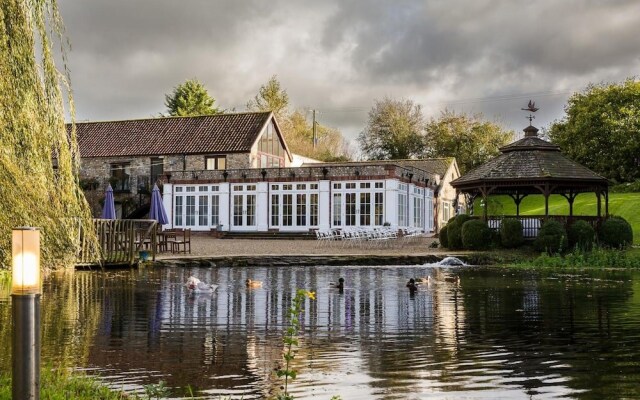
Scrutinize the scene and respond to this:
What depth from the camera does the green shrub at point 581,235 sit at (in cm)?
2728

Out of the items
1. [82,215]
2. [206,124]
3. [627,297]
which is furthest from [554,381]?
[206,124]

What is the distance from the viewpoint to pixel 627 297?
14.7m

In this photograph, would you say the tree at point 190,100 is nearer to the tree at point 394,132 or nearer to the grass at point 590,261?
the tree at point 394,132

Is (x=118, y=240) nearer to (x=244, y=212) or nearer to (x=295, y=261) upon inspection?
(x=295, y=261)

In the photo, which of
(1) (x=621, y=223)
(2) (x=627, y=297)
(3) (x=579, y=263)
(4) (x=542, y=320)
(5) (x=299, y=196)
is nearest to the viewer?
(4) (x=542, y=320)

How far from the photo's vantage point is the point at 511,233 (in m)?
27.8

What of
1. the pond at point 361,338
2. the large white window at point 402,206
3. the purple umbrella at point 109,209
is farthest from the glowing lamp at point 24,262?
the large white window at point 402,206

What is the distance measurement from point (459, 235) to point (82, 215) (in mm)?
22230

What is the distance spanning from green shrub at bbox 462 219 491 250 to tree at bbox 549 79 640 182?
80.3 ft

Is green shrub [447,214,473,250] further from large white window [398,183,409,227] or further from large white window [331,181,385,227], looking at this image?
large white window [398,183,409,227]

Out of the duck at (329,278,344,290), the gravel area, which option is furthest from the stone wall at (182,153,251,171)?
the duck at (329,278,344,290)

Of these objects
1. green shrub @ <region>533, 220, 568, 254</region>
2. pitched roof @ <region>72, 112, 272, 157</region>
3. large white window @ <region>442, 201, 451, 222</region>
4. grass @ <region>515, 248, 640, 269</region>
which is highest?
pitched roof @ <region>72, 112, 272, 157</region>

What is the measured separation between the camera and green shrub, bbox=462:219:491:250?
92.1 feet

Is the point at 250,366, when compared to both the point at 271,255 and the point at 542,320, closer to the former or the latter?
the point at 542,320
